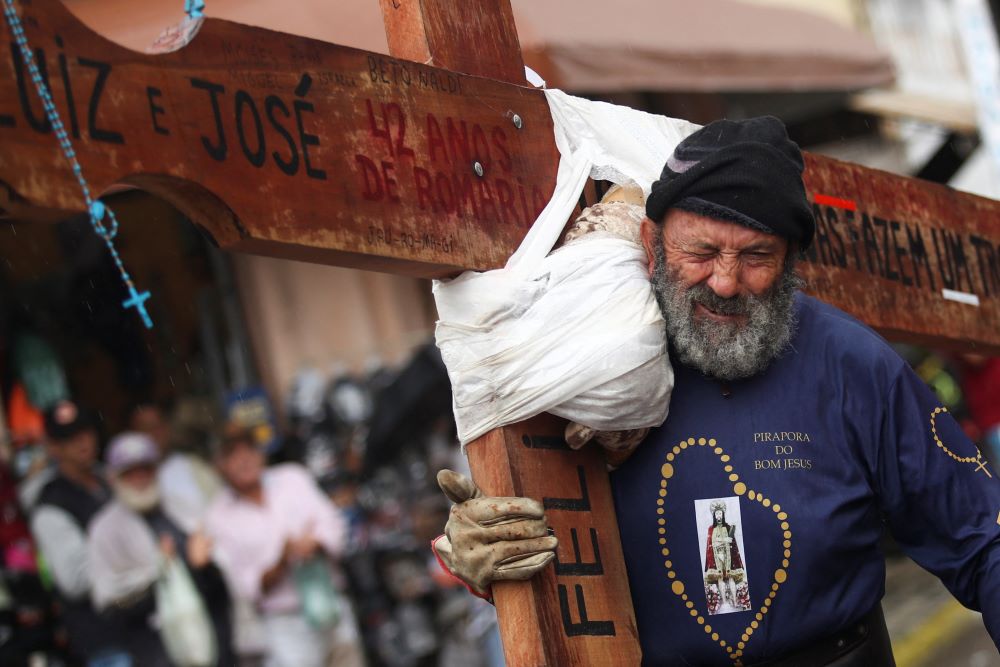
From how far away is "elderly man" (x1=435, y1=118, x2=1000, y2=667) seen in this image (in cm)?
289

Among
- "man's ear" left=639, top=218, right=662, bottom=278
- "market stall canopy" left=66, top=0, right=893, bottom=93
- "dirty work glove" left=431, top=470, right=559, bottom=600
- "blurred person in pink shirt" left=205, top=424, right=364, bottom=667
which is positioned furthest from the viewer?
"blurred person in pink shirt" left=205, top=424, right=364, bottom=667

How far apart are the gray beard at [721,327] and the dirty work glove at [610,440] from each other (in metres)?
0.19

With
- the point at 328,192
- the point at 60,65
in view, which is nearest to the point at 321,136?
the point at 328,192

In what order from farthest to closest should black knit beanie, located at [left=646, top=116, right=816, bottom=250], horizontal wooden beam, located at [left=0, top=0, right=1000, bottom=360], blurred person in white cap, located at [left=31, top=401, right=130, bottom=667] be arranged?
blurred person in white cap, located at [left=31, top=401, right=130, bottom=667], black knit beanie, located at [left=646, top=116, right=816, bottom=250], horizontal wooden beam, located at [left=0, top=0, right=1000, bottom=360]

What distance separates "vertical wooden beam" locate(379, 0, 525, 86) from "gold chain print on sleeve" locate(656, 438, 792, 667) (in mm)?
862

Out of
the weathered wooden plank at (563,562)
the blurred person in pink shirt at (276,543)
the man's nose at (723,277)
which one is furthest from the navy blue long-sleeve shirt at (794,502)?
the blurred person in pink shirt at (276,543)

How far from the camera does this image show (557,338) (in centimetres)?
273

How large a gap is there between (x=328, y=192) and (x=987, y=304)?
2298 millimetres

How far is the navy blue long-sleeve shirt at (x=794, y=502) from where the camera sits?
2.92 meters

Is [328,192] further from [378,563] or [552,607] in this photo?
[378,563]

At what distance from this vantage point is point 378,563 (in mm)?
8352

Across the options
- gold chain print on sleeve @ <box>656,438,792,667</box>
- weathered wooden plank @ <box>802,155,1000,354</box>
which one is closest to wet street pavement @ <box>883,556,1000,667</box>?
weathered wooden plank @ <box>802,155,1000,354</box>

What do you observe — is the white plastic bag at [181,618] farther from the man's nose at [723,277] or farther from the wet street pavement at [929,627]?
the man's nose at [723,277]

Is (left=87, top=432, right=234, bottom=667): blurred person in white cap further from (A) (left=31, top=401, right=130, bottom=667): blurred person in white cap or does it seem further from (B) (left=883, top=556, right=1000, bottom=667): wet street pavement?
(B) (left=883, top=556, right=1000, bottom=667): wet street pavement
